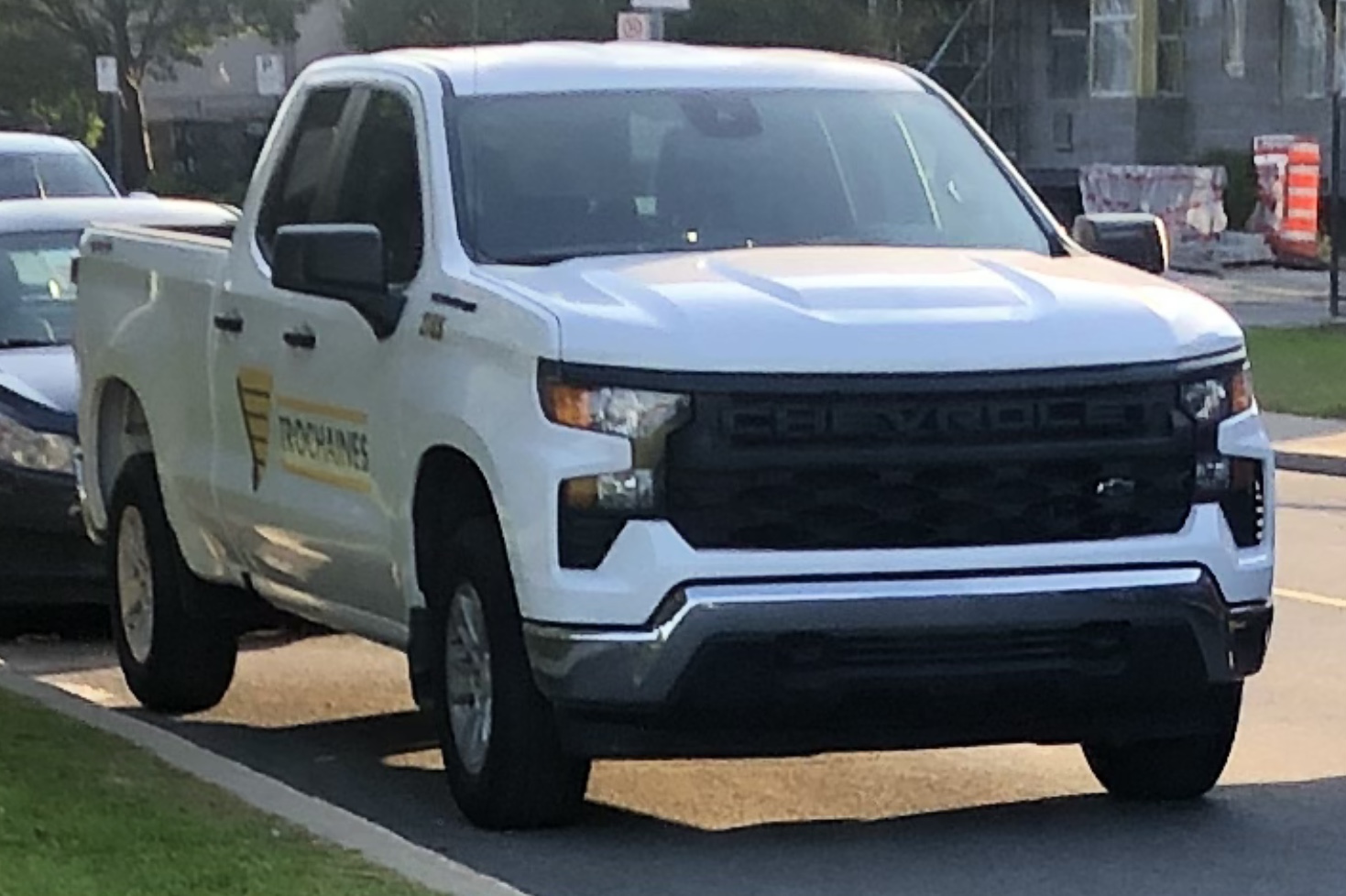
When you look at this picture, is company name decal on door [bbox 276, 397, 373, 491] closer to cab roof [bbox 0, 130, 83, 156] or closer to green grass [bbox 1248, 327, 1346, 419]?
cab roof [bbox 0, 130, 83, 156]

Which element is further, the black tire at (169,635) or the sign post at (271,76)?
the sign post at (271,76)

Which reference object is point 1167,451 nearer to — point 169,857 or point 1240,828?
point 1240,828

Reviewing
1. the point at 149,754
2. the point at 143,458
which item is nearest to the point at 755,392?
the point at 149,754

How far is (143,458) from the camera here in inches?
428

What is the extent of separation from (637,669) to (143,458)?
364 cm

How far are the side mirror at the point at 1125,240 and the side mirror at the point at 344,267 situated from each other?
2.10m

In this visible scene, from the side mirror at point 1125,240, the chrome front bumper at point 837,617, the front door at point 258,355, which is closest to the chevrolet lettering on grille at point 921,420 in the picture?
the chrome front bumper at point 837,617

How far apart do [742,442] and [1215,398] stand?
3.98ft

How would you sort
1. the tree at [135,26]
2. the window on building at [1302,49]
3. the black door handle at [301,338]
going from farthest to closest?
the tree at [135,26], the window on building at [1302,49], the black door handle at [301,338]

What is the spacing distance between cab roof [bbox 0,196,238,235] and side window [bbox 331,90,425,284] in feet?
12.2

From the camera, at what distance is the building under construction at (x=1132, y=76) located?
156ft

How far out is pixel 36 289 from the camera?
45.0 ft

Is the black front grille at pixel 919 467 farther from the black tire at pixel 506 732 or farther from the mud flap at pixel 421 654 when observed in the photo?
the mud flap at pixel 421 654

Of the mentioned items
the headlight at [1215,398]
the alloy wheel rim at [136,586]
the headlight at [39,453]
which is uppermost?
the headlight at [1215,398]
